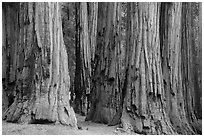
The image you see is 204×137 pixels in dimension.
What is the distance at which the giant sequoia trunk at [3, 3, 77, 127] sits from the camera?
6.83 metres

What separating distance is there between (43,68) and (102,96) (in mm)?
2534

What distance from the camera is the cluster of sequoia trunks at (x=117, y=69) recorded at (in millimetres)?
7031

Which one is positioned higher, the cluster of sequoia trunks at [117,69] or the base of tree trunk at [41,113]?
the cluster of sequoia trunks at [117,69]

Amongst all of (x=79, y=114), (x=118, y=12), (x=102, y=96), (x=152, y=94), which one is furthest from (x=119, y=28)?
(x=79, y=114)

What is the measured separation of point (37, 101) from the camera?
270 inches

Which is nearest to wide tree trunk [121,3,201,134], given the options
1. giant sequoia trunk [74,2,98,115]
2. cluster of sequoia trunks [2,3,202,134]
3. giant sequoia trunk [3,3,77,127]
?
cluster of sequoia trunks [2,3,202,134]

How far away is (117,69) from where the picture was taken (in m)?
9.09

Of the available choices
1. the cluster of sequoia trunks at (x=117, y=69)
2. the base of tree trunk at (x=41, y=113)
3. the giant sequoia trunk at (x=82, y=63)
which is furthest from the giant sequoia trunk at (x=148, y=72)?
the giant sequoia trunk at (x=82, y=63)

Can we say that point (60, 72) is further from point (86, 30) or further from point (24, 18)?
point (86, 30)

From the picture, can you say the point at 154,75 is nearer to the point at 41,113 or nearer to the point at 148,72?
the point at 148,72

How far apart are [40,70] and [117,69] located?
8.27 ft

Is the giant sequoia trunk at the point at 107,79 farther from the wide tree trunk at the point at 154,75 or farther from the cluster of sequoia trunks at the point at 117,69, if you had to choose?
the wide tree trunk at the point at 154,75

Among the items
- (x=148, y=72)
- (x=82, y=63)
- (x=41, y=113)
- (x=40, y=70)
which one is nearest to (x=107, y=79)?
(x=148, y=72)

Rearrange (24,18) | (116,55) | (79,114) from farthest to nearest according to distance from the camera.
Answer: (79,114)
(116,55)
(24,18)
